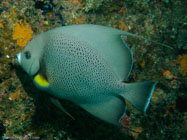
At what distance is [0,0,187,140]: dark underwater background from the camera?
7.73 feet

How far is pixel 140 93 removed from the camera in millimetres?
1583

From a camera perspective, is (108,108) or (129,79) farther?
(129,79)

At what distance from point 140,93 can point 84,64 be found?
632 mm

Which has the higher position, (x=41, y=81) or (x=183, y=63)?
(x=41, y=81)

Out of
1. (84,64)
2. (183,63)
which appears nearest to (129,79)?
(183,63)

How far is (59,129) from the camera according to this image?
8.23ft

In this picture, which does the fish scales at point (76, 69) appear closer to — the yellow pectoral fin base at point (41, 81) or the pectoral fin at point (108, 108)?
the yellow pectoral fin base at point (41, 81)

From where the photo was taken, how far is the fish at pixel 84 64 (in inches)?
60.6

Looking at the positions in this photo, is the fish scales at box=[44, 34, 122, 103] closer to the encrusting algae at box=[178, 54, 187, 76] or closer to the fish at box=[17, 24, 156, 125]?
the fish at box=[17, 24, 156, 125]

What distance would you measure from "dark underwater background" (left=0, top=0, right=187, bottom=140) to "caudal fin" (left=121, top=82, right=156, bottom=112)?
1.04m

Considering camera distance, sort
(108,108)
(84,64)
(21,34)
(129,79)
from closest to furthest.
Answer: (84,64)
(108,108)
(21,34)
(129,79)

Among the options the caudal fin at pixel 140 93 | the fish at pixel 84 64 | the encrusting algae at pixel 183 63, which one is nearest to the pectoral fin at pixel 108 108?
the fish at pixel 84 64

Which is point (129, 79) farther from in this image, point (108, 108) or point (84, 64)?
point (84, 64)

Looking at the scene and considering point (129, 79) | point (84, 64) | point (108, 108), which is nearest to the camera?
point (84, 64)
